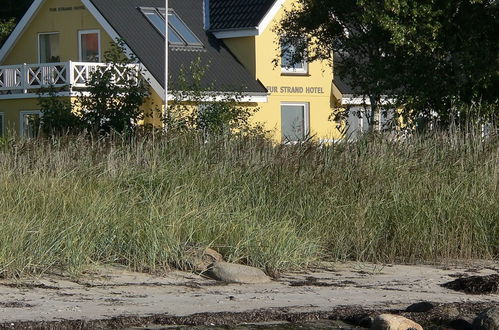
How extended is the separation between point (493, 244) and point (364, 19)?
28.1 feet

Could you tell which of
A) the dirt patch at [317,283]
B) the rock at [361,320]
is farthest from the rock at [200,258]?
the rock at [361,320]

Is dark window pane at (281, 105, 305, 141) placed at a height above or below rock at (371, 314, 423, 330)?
above

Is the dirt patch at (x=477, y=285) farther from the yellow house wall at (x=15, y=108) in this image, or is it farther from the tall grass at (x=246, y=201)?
the yellow house wall at (x=15, y=108)

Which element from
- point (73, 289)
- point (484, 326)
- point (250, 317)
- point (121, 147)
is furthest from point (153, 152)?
point (484, 326)

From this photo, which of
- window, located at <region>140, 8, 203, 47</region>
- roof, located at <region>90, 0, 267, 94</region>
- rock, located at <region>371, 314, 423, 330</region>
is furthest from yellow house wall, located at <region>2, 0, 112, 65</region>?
rock, located at <region>371, 314, 423, 330</region>

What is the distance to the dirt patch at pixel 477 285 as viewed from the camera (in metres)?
13.1

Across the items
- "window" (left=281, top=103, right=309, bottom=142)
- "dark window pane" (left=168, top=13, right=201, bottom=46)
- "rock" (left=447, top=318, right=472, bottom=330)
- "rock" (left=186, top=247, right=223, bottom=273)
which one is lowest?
"rock" (left=447, top=318, right=472, bottom=330)

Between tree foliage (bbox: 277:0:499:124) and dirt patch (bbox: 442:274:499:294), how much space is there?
8.82 meters

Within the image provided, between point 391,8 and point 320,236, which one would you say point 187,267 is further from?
point 391,8

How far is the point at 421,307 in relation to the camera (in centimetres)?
1170

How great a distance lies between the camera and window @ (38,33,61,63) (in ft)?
137

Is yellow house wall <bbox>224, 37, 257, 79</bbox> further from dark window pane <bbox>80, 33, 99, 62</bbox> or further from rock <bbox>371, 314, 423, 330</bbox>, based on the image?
rock <bbox>371, 314, 423, 330</bbox>

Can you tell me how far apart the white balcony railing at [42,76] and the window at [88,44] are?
2253 millimetres

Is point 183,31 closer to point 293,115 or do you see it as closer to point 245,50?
point 245,50
